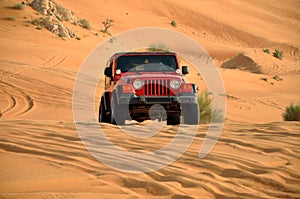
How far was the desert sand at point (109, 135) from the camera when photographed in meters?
4.91

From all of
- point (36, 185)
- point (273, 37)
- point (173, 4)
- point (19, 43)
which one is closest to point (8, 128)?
point (36, 185)

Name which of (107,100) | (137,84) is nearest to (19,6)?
(107,100)

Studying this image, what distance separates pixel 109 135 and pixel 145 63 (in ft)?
10.4

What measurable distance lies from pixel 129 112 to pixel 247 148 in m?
2.95

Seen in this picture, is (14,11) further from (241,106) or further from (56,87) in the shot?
(241,106)

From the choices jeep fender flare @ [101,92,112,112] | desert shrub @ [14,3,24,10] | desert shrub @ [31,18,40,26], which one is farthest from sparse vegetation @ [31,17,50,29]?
jeep fender flare @ [101,92,112,112]

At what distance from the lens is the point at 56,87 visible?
16.4m

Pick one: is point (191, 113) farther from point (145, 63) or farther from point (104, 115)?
point (104, 115)

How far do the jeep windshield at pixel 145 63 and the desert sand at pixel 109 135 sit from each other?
1.70 metres

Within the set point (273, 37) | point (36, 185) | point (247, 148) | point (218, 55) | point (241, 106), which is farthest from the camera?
point (273, 37)

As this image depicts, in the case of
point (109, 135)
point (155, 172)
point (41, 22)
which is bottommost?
point (155, 172)

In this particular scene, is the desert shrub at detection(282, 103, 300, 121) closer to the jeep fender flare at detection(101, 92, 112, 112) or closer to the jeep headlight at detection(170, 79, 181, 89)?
the jeep headlight at detection(170, 79, 181, 89)

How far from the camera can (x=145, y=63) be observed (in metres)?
10.4

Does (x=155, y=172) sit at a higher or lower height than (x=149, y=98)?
lower
